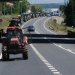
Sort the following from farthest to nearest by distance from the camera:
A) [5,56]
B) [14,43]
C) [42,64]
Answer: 1. [5,56]
2. [14,43]
3. [42,64]

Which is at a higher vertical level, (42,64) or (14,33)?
(14,33)

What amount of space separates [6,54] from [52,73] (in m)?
8.29

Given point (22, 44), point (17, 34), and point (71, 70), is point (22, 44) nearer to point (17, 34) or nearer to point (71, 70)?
point (17, 34)

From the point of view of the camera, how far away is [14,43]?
2648cm

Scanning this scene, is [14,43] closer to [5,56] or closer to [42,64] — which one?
[5,56]

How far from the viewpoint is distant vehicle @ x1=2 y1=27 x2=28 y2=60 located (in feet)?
86.9

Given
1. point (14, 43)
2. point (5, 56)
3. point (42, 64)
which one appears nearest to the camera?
point (42, 64)

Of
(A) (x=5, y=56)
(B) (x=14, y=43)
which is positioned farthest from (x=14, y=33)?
(A) (x=5, y=56)

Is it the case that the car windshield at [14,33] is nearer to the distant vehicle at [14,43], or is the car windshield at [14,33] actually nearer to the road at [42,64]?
the distant vehicle at [14,43]

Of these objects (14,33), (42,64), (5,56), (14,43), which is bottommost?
(5,56)

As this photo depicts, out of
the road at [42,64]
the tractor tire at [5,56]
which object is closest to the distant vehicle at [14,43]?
the tractor tire at [5,56]

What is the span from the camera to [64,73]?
61.2 ft

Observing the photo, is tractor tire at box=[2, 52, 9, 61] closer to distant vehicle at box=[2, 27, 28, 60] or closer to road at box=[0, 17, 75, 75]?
distant vehicle at box=[2, 27, 28, 60]

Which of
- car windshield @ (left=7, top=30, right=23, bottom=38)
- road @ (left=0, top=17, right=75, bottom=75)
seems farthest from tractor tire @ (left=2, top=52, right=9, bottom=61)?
car windshield @ (left=7, top=30, right=23, bottom=38)
